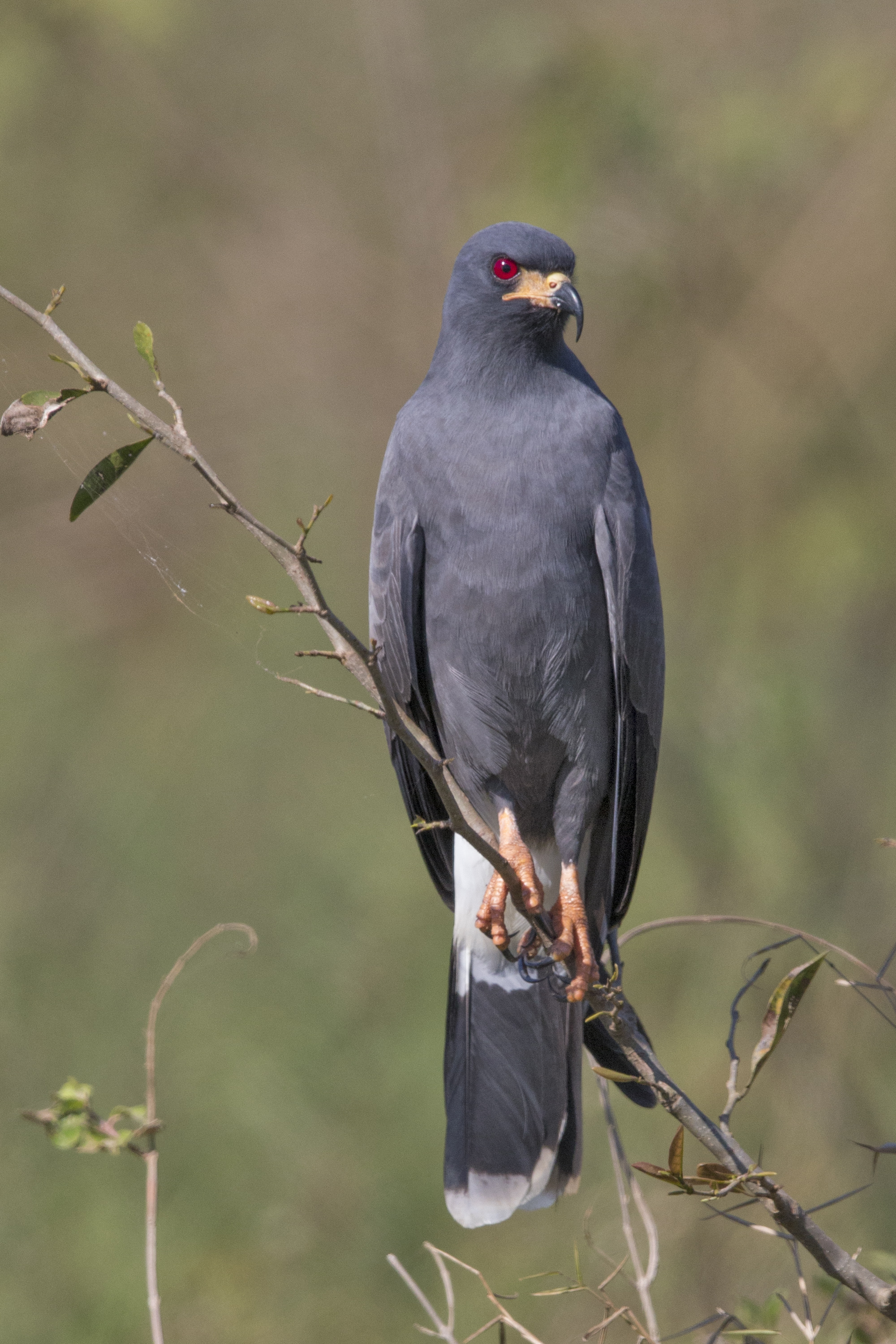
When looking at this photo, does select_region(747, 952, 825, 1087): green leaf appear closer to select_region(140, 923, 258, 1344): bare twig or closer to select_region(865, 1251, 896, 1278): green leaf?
select_region(865, 1251, 896, 1278): green leaf

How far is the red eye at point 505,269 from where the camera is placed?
3.55 m

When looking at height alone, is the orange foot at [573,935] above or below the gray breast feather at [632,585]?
below

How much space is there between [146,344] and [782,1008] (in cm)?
151

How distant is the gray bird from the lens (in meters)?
3.32

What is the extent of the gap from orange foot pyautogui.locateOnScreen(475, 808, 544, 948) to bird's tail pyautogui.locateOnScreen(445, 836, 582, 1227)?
45cm

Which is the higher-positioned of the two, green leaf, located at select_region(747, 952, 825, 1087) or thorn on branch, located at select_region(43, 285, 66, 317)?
thorn on branch, located at select_region(43, 285, 66, 317)

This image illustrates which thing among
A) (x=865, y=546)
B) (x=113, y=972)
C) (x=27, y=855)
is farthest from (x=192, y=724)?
(x=865, y=546)

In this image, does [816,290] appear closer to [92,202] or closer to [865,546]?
[865,546]

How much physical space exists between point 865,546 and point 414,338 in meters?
2.75

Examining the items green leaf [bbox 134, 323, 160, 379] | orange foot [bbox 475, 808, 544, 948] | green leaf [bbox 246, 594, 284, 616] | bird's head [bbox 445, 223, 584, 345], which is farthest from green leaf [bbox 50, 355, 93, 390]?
bird's head [bbox 445, 223, 584, 345]

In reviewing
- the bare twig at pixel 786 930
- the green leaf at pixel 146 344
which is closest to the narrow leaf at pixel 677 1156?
the bare twig at pixel 786 930

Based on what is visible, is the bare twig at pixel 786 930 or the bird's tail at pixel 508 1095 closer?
the bare twig at pixel 786 930

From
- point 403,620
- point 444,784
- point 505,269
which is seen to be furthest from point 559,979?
point 505,269

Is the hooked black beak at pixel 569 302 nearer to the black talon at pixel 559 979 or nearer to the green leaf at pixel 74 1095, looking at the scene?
the black talon at pixel 559 979
